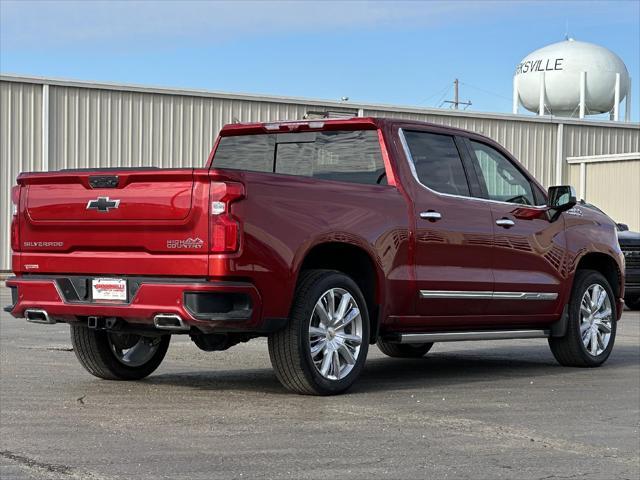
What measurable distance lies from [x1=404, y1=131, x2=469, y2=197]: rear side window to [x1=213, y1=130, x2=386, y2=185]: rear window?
35cm

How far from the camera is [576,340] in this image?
1098cm

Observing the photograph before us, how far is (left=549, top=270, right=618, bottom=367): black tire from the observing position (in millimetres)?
10984

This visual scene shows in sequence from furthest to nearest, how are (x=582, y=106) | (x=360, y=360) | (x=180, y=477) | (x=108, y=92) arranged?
(x=582, y=106), (x=108, y=92), (x=360, y=360), (x=180, y=477)

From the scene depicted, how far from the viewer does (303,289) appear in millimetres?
8414

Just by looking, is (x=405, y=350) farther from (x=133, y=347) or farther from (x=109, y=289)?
(x=109, y=289)

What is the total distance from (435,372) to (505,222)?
1.41 metres

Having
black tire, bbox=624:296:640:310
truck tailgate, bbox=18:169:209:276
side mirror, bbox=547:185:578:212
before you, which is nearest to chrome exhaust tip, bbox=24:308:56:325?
truck tailgate, bbox=18:169:209:276

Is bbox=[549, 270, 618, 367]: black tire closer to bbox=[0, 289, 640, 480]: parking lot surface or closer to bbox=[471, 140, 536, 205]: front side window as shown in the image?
bbox=[0, 289, 640, 480]: parking lot surface

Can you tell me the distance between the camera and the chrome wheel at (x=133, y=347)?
369 inches

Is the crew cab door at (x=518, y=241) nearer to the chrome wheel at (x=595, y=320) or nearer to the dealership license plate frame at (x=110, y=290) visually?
the chrome wheel at (x=595, y=320)

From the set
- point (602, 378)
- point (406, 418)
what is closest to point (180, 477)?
point (406, 418)

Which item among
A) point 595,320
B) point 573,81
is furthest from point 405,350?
point 573,81

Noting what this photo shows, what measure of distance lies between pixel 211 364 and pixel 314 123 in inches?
94.6

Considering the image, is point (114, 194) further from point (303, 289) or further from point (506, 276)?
point (506, 276)
